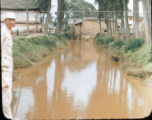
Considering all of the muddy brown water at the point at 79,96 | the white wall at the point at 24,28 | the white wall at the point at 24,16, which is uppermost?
the white wall at the point at 24,16

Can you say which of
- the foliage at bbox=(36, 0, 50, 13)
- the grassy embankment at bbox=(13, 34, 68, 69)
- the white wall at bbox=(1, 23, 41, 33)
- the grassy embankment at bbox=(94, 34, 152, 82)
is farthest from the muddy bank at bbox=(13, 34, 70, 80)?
the white wall at bbox=(1, 23, 41, 33)

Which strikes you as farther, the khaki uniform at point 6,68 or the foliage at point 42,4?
the foliage at point 42,4

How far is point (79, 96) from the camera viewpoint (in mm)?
7480

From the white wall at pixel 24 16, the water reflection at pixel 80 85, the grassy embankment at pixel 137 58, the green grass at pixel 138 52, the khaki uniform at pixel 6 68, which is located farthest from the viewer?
the white wall at pixel 24 16

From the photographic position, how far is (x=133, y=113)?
19.4ft

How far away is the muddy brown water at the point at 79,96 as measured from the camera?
5.85 m

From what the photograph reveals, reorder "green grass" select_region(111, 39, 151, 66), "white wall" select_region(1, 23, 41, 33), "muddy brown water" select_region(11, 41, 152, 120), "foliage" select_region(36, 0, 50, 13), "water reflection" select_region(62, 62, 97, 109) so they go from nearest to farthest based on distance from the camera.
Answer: "muddy brown water" select_region(11, 41, 152, 120) → "water reflection" select_region(62, 62, 97, 109) → "green grass" select_region(111, 39, 151, 66) → "foliage" select_region(36, 0, 50, 13) → "white wall" select_region(1, 23, 41, 33)

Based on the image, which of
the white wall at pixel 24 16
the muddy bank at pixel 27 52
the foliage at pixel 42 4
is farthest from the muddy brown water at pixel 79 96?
the white wall at pixel 24 16

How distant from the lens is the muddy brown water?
5853 mm

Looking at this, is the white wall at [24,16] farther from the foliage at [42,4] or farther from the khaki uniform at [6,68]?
the khaki uniform at [6,68]

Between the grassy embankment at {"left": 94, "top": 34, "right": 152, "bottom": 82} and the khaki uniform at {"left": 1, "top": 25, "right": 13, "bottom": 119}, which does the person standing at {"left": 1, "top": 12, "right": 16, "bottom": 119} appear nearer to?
the khaki uniform at {"left": 1, "top": 25, "right": 13, "bottom": 119}

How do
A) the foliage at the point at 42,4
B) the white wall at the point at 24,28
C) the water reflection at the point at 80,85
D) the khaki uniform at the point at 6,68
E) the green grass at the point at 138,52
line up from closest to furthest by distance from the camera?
the khaki uniform at the point at 6,68 → the water reflection at the point at 80,85 → the green grass at the point at 138,52 → the foliage at the point at 42,4 → the white wall at the point at 24,28

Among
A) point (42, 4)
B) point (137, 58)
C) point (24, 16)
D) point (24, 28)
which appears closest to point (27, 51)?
point (137, 58)

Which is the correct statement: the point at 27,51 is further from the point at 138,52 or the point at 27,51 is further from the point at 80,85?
the point at 138,52
